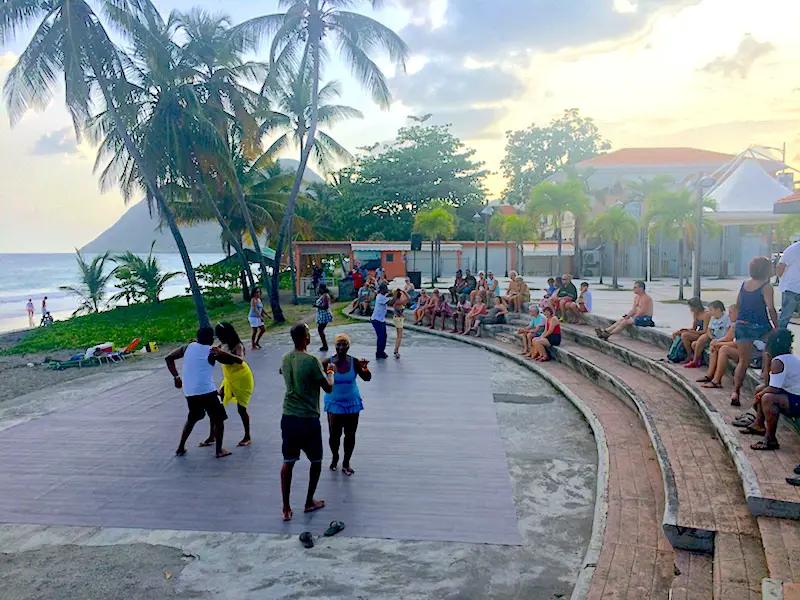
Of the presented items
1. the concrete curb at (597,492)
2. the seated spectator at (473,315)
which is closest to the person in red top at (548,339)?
the concrete curb at (597,492)

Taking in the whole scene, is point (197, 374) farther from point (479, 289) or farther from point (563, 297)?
point (479, 289)

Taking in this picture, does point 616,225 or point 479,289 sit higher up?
point 616,225

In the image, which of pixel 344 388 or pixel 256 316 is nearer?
pixel 344 388

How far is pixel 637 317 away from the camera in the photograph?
37.6 ft

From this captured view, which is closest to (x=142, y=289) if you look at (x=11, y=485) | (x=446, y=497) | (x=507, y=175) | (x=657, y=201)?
(x=657, y=201)

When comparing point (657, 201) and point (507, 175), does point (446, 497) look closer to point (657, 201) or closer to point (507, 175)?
point (657, 201)

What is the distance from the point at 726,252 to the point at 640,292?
55.1 feet

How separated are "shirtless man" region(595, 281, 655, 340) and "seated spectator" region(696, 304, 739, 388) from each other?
3.40 m

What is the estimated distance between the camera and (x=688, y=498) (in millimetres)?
4766

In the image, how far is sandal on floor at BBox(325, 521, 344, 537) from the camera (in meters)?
4.94

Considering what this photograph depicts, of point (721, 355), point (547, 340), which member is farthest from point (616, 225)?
point (721, 355)

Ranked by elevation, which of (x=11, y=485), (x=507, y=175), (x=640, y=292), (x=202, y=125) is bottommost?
(x=11, y=485)

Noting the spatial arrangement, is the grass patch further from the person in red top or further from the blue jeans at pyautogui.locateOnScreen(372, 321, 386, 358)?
the person in red top

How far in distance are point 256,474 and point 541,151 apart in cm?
5296
